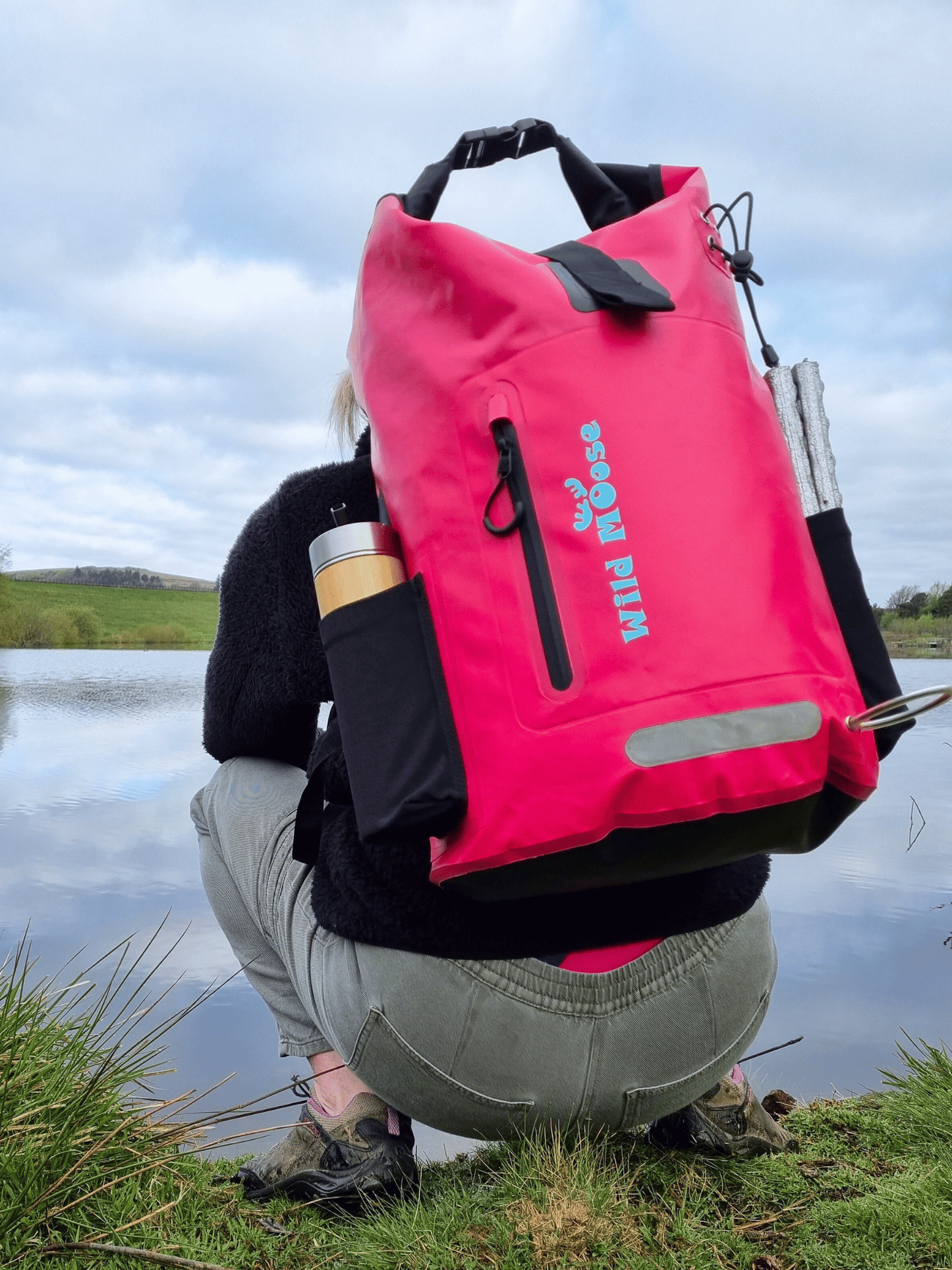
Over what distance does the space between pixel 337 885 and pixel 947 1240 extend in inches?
35.8

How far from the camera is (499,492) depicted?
41.8 inches

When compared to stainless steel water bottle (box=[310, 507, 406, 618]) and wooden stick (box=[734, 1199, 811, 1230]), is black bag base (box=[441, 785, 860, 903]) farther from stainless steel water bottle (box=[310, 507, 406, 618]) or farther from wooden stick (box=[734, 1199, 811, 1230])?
wooden stick (box=[734, 1199, 811, 1230])

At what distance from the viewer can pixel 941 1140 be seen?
4.96 ft

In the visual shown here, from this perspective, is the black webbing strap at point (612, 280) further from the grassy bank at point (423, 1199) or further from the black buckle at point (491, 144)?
the grassy bank at point (423, 1199)

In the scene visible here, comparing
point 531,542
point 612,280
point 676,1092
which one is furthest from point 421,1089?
point 612,280

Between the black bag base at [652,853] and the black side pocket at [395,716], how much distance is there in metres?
0.10

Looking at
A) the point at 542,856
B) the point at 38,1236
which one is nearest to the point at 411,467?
the point at 542,856

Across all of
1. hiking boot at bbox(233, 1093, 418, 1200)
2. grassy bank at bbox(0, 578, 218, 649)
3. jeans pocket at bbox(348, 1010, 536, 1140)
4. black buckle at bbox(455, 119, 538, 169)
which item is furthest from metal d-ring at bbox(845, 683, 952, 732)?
grassy bank at bbox(0, 578, 218, 649)

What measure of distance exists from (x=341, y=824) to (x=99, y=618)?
18.7 meters

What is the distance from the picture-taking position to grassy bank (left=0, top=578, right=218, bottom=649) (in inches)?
628

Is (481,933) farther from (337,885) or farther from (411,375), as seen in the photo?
(411,375)

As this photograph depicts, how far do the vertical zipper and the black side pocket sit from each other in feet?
0.46

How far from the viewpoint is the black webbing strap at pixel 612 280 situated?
3.50ft

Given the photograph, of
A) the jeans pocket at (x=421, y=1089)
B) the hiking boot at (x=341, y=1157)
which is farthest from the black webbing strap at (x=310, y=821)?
the hiking boot at (x=341, y=1157)
